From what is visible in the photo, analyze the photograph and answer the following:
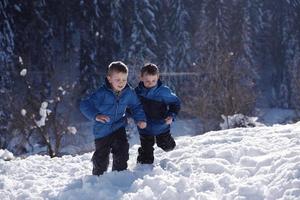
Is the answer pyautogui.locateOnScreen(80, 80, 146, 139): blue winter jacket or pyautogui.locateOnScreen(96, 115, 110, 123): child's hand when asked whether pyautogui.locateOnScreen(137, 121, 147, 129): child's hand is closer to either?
pyautogui.locateOnScreen(80, 80, 146, 139): blue winter jacket

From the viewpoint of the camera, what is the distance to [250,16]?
52.8m

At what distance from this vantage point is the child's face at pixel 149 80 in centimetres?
693

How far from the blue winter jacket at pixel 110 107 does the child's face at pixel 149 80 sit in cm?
33

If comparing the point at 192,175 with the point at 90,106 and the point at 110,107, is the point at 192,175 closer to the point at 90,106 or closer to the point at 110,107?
the point at 110,107

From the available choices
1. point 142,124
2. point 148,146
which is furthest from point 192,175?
point 148,146

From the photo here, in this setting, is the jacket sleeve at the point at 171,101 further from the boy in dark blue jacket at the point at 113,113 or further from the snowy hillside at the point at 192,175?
the snowy hillside at the point at 192,175

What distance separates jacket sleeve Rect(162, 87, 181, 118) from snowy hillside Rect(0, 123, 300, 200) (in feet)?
2.01

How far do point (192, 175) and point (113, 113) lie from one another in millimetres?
1179

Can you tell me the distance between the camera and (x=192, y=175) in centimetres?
630

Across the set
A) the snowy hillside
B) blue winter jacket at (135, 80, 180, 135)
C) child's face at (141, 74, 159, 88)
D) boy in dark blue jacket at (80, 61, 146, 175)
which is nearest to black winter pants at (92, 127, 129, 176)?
boy in dark blue jacket at (80, 61, 146, 175)

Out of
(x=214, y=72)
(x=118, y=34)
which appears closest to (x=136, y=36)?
(x=118, y=34)

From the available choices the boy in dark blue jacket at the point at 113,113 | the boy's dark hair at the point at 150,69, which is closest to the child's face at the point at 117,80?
the boy in dark blue jacket at the point at 113,113

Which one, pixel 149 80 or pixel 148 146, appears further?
pixel 148 146

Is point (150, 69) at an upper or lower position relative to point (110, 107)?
upper
